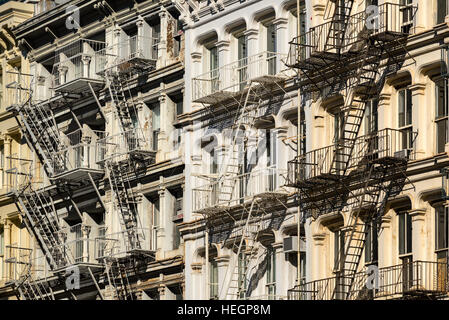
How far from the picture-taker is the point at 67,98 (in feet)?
225

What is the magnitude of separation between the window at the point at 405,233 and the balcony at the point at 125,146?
576 inches

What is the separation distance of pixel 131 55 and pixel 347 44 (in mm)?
14021

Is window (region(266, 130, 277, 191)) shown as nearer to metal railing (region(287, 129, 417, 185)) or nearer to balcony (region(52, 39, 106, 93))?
metal railing (region(287, 129, 417, 185))

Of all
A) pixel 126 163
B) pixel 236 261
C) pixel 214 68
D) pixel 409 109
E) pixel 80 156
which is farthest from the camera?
pixel 80 156

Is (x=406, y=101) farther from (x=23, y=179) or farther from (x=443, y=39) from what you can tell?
(x=23, y=179)

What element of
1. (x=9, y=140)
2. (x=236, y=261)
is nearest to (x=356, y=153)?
(x=236, y=261)

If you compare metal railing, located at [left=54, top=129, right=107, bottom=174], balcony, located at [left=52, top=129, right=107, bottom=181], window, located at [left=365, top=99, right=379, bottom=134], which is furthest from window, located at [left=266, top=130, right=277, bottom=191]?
metal railing, located at [left=54, top=129, right=107, bottom=174]

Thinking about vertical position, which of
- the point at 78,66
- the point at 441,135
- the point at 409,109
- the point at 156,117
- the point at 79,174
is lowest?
the point at 441,135

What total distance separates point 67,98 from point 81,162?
2.95 meters

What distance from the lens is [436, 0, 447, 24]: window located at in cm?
4953

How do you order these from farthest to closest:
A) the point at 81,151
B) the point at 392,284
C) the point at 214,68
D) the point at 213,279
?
1. the point at 81,151
2. the point at 214,68
3. the point at 213,279
4. the point at 392,284

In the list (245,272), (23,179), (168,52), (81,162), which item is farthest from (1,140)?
(245,272)

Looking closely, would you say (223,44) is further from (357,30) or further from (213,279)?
(357,30)

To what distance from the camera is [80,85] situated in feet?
219
